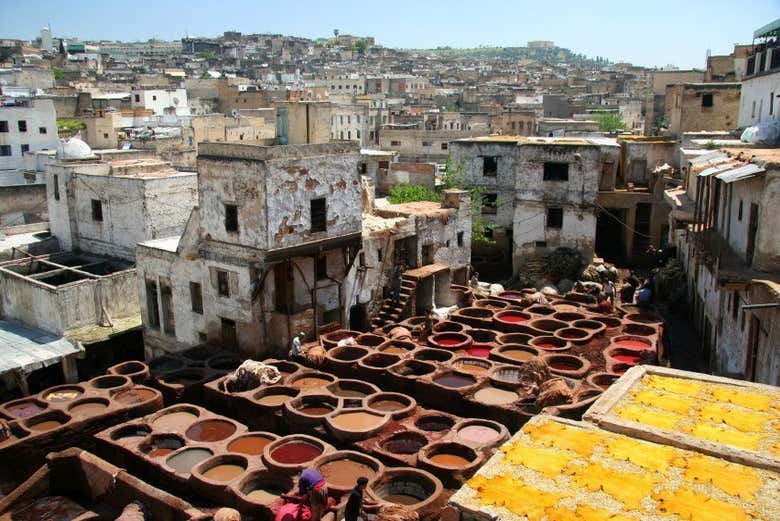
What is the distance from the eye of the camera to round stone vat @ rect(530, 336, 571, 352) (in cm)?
2223

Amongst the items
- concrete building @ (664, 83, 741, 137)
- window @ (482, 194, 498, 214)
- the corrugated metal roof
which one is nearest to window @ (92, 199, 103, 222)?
window @ (482, 194, 498, 214)

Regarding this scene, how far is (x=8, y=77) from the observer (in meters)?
70.9

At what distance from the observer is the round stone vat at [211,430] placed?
17.8 metres

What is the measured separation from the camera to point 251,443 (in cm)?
1739

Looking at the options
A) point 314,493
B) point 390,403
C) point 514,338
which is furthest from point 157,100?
point 314,493

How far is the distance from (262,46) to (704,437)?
181 m

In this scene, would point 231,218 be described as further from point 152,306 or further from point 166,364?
point 152,306

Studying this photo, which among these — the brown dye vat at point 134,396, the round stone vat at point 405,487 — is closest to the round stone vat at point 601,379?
the round stone vat at point 405,487

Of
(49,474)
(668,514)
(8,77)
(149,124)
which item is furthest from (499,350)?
(8,77)

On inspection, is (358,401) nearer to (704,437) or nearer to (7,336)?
(704,437)

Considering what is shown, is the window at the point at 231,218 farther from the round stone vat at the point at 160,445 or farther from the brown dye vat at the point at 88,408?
the round stone vat at the point at 160,445

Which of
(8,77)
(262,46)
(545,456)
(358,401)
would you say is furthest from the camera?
(262,46)

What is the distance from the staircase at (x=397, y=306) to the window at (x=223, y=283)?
5.60m

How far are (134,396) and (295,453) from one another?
6313 mm
